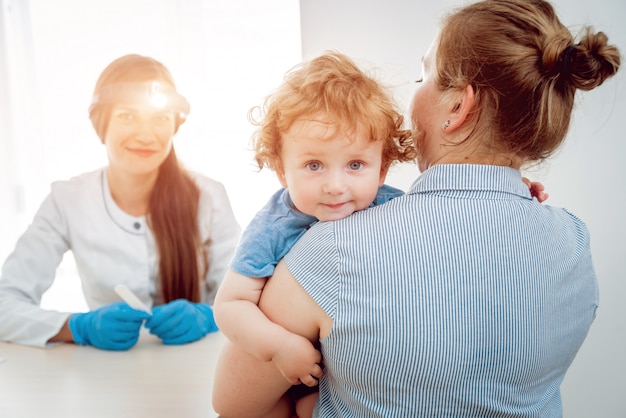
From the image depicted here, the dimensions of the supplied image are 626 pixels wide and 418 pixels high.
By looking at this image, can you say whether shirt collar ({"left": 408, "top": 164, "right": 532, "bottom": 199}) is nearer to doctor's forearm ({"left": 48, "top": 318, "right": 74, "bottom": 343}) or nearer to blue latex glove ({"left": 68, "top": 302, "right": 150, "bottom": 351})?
blue latex glove ({"left": 68, "top": 302, "right": 150, "bottom": 351})

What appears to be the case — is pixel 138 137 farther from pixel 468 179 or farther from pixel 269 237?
pixel 468 179

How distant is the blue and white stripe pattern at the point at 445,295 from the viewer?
72 centimetres

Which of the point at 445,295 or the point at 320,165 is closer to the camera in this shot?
the point at 445,295

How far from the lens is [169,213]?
5.48 feet

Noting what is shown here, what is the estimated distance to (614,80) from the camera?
70.4 inches

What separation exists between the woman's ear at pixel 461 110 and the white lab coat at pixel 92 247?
1037 mm

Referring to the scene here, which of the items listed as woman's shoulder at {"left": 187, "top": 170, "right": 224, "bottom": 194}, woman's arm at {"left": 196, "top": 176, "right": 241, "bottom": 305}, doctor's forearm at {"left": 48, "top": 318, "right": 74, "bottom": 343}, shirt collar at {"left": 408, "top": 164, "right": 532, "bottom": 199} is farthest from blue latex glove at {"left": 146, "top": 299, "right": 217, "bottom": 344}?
shirt collar at {"left": 408, "top": 164, "right": 532, "bottom": 199}

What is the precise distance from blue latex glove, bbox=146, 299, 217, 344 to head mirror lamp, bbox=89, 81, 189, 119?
1.88 ft

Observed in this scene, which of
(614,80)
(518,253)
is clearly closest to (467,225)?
(518,253)

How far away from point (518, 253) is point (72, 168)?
150cm

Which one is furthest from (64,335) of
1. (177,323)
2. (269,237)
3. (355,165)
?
(355,165)

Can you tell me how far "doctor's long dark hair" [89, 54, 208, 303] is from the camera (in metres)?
1.64

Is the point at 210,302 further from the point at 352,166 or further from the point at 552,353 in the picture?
the point at 552,353

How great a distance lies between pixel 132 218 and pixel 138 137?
0.23 meters
